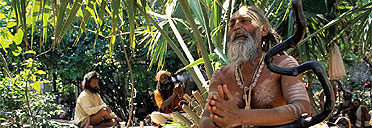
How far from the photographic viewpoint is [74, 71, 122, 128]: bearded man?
488 centimetres

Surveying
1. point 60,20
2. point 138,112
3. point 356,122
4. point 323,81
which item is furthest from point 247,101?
point 138,112

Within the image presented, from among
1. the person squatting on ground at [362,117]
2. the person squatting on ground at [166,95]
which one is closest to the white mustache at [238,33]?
the person squatting on ground at [166,95]

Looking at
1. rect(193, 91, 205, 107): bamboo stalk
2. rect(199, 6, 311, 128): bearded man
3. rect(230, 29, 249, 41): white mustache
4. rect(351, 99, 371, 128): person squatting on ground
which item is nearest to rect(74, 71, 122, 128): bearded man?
rect(193, 91, 205, 107): bamboo stalk

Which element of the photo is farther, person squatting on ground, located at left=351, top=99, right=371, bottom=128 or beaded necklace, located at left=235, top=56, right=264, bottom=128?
person squatting on ground, located at left=351, top=99, right=371, bottom=128

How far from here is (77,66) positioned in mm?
9406

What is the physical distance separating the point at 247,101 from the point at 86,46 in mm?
7805

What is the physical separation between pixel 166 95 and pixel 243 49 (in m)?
3.88

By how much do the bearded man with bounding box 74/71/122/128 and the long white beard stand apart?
3091mm

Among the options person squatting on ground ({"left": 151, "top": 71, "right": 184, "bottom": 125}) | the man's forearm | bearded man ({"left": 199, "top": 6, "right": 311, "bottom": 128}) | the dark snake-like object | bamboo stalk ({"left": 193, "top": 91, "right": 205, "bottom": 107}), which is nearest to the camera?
the dark snake-like object

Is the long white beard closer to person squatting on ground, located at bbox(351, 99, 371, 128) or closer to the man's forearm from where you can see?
the man's forearm

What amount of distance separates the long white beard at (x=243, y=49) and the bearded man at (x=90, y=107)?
3091 mm

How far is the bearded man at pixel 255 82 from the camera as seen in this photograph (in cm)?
174

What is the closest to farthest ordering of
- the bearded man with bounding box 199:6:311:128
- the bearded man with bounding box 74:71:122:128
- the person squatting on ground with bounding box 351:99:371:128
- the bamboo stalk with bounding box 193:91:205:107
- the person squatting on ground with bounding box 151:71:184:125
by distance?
1. the bearded man with bounding box 199:6:311:128
2. the bamboo stalk with bounding box 193:91:205:107
3. the bearded man with bounding box 74:71:122:128
4. the person squatting on ground with bounding box 151:71:184:125
5. the person squatting on ground with bounding box 351:99:371:128

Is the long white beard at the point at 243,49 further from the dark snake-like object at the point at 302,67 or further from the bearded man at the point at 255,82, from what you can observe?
the dark snake-like object at the point at 302,67
